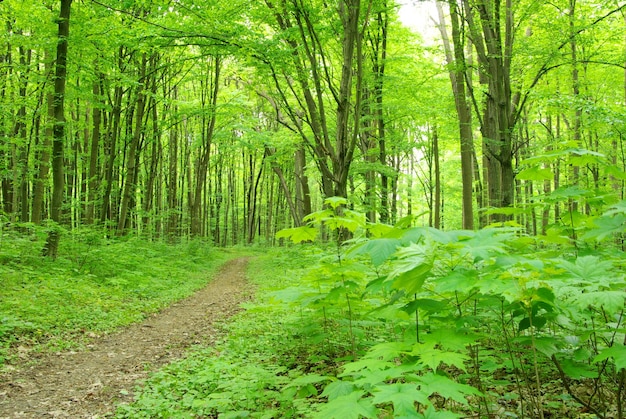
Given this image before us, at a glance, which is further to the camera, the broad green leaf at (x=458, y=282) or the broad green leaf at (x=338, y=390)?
the broad green leaf at (x=338, y=390)

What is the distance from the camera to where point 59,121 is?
33.1 ft

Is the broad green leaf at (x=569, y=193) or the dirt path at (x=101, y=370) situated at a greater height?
the broad green leaf at (x=569, y=193)

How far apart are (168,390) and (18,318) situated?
4079 millimetres

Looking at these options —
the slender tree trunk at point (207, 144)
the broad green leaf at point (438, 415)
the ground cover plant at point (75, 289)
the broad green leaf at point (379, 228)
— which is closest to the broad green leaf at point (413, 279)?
the broad green leaf at point (438, 415)

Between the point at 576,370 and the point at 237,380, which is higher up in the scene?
the point at 576,370

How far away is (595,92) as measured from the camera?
17.5 meters

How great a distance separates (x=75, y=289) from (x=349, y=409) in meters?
9.02

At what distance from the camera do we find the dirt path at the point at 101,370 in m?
4.24

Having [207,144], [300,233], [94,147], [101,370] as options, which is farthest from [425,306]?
[207,144]

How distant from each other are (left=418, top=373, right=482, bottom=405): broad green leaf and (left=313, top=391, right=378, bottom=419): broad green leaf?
0.29 m

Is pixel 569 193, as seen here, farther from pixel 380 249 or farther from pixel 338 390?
pixel 338 390

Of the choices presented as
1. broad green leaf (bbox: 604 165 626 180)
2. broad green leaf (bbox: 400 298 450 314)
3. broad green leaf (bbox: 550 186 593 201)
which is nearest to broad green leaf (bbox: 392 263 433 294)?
broad green leaf (bbox: 400 298 450 314)

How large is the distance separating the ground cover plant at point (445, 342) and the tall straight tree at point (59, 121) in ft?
24.8

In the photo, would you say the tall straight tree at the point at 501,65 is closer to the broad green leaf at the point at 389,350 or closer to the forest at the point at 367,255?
the forest at the point at 367,255
